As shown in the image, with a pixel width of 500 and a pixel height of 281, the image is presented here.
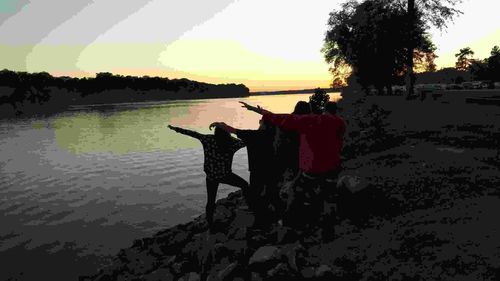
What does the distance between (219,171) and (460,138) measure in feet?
37.9

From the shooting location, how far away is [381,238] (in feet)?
22.3

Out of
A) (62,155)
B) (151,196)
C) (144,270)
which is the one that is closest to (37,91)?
(62,155)

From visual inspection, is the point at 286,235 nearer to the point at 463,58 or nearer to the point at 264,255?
the point at 264,255

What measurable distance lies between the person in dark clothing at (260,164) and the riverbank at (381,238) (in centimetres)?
61

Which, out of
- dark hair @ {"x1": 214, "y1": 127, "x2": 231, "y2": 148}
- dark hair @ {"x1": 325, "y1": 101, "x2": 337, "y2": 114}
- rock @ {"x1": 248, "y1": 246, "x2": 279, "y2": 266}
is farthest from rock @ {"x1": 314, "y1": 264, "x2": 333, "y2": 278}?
dark hair @ {"x1": 214, "y1": 127, "x2": 231, "y2": 148}

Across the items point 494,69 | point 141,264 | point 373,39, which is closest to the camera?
point 141,264

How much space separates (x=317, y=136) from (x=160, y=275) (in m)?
4.79

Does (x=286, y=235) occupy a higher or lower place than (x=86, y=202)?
higher

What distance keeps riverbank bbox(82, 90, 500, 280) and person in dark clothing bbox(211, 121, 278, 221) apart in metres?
0.61

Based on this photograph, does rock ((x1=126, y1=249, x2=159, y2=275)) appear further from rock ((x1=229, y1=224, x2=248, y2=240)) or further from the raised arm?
the raised arm

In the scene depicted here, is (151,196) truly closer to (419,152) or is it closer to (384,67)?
(419,152)

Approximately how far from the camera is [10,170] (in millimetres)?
28578

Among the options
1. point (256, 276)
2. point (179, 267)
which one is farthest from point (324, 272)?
point (179, 267)

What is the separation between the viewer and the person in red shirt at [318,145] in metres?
6.22
